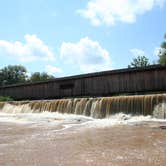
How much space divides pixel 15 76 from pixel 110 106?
5773cm

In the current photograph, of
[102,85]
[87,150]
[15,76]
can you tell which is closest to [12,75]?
[15,76]

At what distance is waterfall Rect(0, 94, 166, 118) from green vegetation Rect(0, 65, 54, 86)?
4799cm

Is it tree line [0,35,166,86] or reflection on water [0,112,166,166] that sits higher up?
tree line [0,35,166,86]

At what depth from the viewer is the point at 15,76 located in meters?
74.7

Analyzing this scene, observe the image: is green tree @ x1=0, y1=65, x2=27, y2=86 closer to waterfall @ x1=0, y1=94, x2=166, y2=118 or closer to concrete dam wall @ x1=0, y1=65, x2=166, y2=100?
concrete dam wall @ x1=0, y1=65, x2=166, y2=100

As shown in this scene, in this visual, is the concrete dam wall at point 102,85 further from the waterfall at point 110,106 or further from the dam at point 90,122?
the waterfall at point 110,106

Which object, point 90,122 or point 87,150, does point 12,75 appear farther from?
point 87,150

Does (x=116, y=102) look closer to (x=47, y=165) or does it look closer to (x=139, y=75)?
(x=139, y=75)

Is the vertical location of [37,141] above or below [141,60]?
below

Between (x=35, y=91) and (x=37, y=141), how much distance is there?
27.0 metres

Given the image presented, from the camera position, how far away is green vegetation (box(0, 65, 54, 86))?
72625 mm

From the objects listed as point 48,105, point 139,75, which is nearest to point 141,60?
point 139,75

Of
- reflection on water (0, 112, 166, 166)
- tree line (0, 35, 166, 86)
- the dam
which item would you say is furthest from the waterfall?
tree line (0, 35, 166, 86)

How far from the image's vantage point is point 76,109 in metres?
22.0
